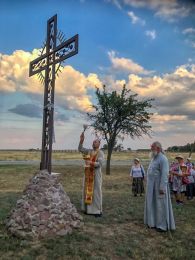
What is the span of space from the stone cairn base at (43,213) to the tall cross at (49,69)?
47cm

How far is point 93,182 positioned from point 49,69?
114 inches

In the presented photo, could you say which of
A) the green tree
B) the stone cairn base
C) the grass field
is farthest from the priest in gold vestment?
the green tree

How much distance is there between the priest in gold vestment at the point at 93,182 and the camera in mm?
10258

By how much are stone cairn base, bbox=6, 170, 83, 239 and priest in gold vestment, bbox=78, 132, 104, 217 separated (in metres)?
1.17

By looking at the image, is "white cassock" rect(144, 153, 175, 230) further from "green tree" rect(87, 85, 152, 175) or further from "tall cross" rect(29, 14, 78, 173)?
"green tree" rect(87, 85, 152, 175)

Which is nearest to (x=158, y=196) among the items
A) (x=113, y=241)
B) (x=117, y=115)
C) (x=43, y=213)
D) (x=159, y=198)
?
(x=159, y=198)

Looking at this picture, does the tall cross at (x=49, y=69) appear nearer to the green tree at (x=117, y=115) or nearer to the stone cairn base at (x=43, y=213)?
the stone cairn base at (x=43, y=213)

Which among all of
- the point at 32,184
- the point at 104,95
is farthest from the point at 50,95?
the point at 104,95

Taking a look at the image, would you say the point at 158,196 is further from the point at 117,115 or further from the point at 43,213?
the point at 117,115

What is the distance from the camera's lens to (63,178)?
26.3m

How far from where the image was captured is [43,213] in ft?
28.1

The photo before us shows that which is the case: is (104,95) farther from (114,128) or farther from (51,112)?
(51,112)

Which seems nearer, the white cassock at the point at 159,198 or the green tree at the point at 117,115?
the white cassock at the point at 159,198

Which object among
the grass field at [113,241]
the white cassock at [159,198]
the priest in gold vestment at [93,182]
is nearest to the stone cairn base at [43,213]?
the grass field at [113,241]
